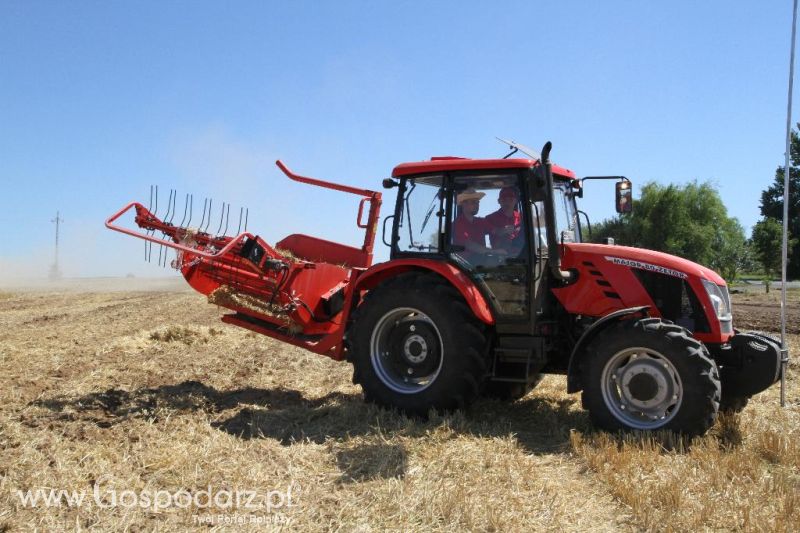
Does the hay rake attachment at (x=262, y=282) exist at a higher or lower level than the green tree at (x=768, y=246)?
lower

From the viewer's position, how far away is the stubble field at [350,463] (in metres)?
3.58

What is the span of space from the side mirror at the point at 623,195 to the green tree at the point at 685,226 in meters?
25.6

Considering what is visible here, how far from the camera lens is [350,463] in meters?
4.54

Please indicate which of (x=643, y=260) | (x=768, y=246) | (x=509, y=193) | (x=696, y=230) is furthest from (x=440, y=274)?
(x=768, y=246)

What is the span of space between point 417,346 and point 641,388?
1891mm

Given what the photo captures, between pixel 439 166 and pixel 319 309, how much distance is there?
2115mm

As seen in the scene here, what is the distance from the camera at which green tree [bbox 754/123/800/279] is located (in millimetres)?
38844

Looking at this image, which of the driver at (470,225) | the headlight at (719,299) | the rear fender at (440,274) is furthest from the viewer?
the driver at (470,225)

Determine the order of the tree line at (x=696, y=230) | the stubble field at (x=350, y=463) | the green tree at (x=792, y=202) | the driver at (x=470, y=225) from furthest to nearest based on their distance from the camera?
the green tree at (x=792, y=202) → the tree line at (x=696, y=230) → the driver at (x=470, y=225) → the stubble field at (x=350, y=463)

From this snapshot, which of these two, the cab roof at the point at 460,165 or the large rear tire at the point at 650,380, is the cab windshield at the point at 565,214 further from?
the large rear tire at the point at 650,380

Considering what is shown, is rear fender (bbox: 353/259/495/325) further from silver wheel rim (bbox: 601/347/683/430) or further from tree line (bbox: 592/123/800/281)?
tree line (bbox: 592/123/800/281)

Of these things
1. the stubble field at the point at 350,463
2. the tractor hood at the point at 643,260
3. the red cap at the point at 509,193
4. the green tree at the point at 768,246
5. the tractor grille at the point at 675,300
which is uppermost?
the green tree at the point at 768,246

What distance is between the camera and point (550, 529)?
3498 millimetres

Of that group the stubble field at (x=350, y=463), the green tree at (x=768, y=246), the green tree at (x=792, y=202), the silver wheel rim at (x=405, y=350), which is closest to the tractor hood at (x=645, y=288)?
the stubble field at (x=350, y=463)
